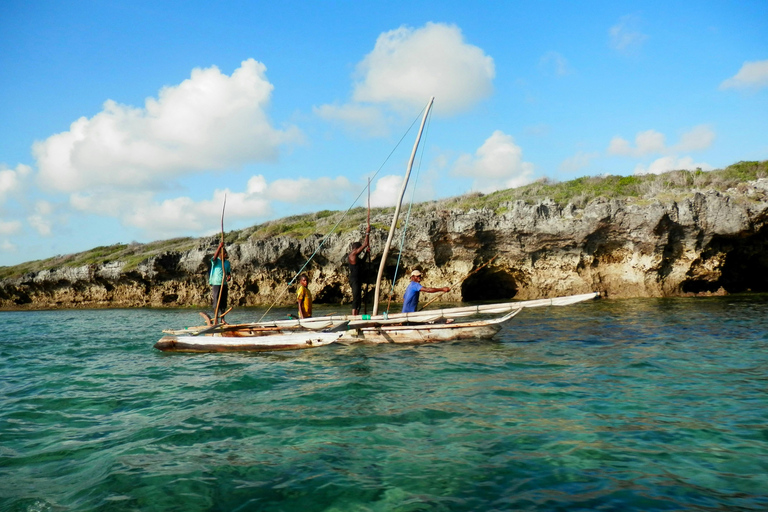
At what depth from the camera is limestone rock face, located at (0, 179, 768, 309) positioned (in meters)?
24.0

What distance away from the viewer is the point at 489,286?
30.0 m

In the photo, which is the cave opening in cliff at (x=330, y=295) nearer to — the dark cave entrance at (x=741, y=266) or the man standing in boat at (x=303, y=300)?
the man standing in boat at (x=303, y=300)

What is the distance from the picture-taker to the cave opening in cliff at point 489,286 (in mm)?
28016

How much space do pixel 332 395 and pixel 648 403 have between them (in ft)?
15.7

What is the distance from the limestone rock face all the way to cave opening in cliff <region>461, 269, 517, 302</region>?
7 centimetres

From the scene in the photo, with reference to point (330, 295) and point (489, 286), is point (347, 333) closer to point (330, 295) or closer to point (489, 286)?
point (330, 295)

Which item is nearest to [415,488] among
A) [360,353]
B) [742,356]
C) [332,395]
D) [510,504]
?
[510,504]

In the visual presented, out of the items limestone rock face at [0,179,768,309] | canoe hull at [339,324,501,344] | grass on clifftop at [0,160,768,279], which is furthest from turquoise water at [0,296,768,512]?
grass on clifftop at [0,160,768,279]

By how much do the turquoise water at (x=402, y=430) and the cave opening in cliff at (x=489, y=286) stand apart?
15.7m

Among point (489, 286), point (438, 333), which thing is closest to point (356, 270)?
point (438, 333)

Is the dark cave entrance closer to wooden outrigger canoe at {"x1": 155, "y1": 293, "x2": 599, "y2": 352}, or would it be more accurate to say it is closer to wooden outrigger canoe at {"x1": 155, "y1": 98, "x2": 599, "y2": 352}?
wooden outrigger canoe at {"x1": 155, "y1": 293, "x2": 599, "y2": 352}

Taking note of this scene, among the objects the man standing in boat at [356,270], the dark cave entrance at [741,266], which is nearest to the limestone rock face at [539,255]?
the dark cave entrance at [741,266]

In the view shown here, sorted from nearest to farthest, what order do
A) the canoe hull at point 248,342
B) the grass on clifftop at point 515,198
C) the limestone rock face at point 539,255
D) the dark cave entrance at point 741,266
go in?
the canoe hull at point 248,342, the limestone rock face at point 539,255, the dark cave entrance at point 741,266, the grass on clifftop at point 515,198

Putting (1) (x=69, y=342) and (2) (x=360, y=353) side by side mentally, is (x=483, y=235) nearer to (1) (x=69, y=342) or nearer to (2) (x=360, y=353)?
(2) (x=360, y=353)
